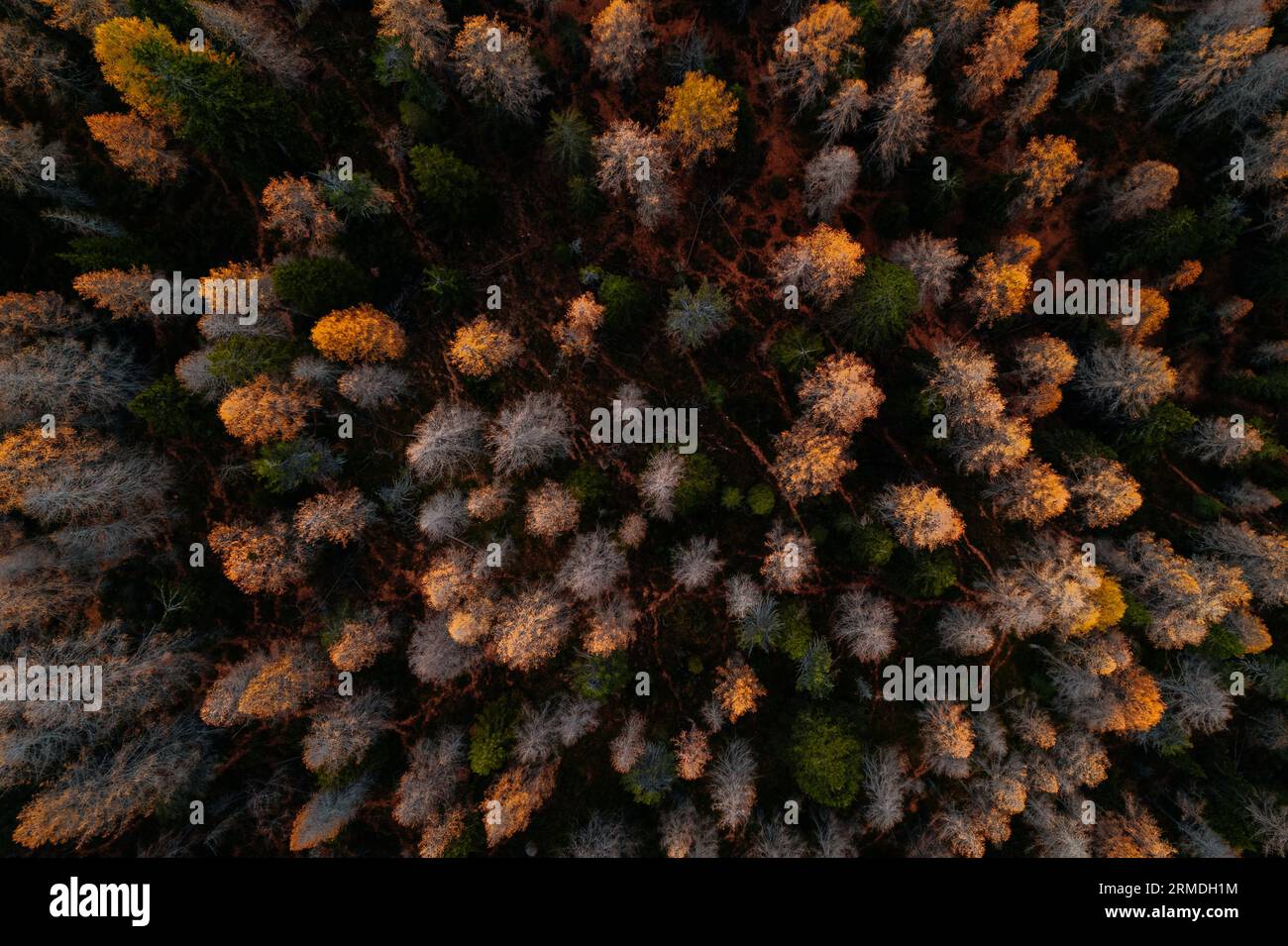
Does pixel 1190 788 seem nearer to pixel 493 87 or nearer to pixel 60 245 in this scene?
pixel 493 87

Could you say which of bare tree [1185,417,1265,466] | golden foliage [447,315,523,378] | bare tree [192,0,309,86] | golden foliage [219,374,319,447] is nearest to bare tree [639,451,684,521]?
golden foliage [447,315,523,378]

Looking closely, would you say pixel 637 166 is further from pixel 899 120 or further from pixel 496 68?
pixel 899 120

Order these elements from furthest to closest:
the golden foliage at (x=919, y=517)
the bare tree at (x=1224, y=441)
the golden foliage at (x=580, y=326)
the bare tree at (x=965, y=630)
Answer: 1. the bare tree at (x=1224, y=441)
2. the golden foliage at (x=580, y=326)
3. the bare tree at (x=965, y=630)
4. the golden foliage at (x=919, y=517)

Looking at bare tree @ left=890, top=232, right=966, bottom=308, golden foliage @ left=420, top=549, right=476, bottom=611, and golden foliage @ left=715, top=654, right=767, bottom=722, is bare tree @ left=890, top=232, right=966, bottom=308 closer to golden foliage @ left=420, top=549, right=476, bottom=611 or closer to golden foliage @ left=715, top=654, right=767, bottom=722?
golden foliage @ left=715, top=654, right=767, bottom=722

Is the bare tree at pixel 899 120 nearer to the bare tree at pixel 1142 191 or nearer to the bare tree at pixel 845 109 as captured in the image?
the bare tree at pixel 845 109

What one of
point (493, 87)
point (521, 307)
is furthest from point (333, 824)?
point (493, 87)

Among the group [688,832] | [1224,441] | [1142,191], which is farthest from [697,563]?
[1142,191]

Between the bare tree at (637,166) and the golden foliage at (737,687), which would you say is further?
the bare tree at (637,166)

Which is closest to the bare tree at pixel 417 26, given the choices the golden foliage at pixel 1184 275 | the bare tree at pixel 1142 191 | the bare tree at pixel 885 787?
the bare tree at pixel 1142 191
